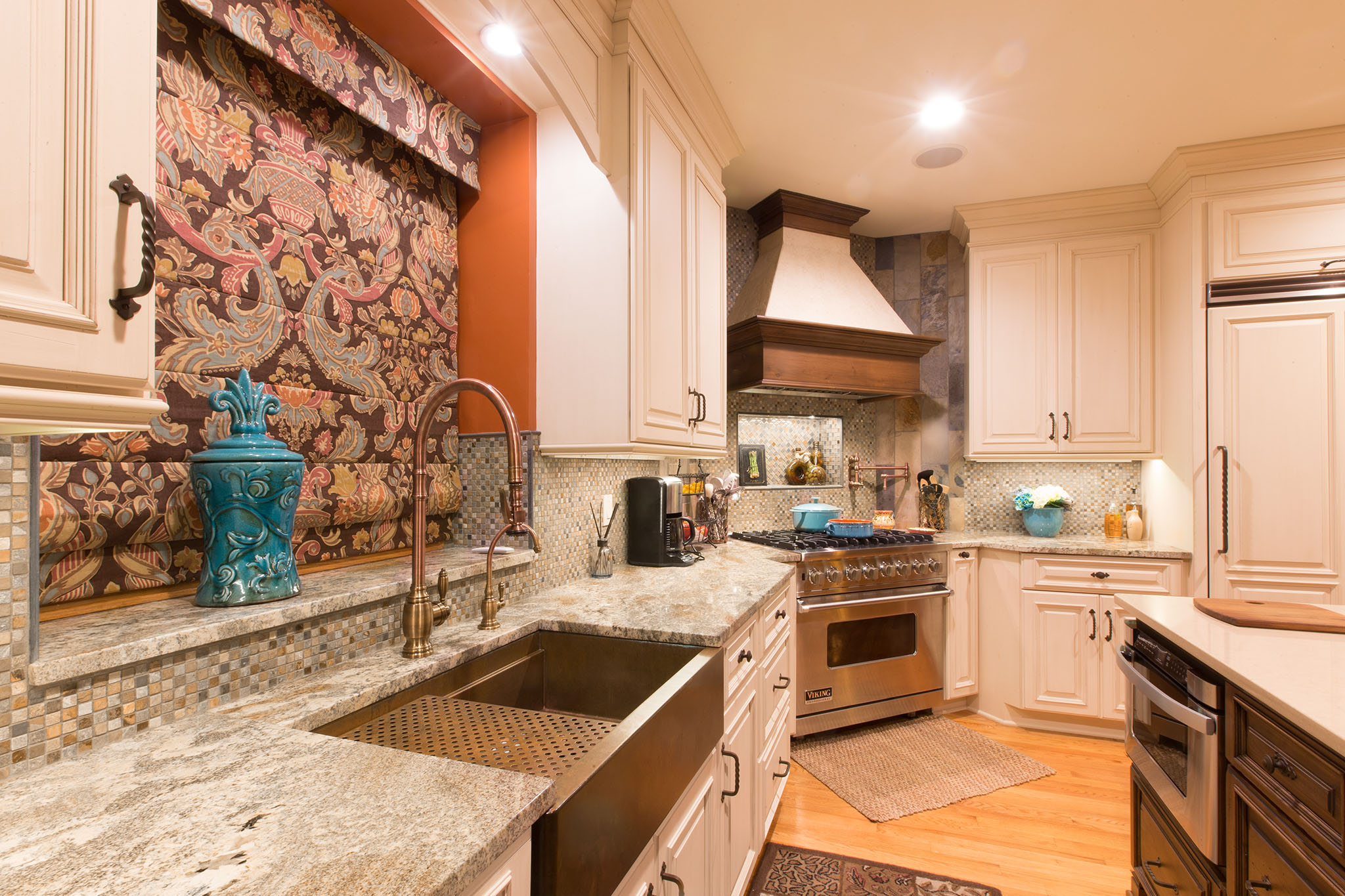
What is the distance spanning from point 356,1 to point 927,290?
11.0 ft

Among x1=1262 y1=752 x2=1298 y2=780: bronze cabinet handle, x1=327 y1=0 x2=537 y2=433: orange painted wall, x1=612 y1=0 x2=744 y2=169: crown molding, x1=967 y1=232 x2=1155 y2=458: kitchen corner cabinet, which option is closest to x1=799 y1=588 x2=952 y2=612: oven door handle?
x1=967 y1=232 x2=1155 y2=458: kitchen corner cabinet

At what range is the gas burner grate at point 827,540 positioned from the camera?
2.94 m

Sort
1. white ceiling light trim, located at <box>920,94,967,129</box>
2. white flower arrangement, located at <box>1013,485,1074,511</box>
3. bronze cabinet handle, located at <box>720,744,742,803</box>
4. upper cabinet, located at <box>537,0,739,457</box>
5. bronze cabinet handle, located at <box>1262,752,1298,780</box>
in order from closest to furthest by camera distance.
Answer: bronze cabinet handle, located at <box>1262,752,1298,780</box>, bronze cabinet handle, located at <box>720,744,742,803</box>, upper cabinet, located at <box>537,0,739,457</box>, white ceiling light trim, located at <box>920,94,967,129</box>, white flower arrangement, located at <box>1013,485,1074,511</box>

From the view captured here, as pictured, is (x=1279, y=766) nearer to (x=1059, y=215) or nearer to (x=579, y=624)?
(x=579, y=624)

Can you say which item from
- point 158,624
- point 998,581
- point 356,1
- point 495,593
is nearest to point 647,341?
point 495,593

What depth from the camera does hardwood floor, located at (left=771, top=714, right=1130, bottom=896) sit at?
199 cm

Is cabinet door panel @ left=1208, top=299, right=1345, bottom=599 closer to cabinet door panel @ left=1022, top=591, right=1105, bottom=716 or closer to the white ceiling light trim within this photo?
cabinet door panel @ left=1022, top=591, right=1105, bottom=716

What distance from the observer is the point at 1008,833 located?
7.23 ft

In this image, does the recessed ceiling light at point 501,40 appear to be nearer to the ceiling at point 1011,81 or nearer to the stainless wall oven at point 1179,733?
the ceiling at point 1011,81

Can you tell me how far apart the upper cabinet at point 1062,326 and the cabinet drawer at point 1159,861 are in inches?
81.2

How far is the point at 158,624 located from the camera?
969mm

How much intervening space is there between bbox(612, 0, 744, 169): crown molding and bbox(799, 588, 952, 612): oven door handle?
2005mm

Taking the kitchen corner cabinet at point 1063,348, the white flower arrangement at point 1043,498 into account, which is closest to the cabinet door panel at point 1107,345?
the kitchen corner cabinet at point 1063,348

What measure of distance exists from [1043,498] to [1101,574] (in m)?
0.50
